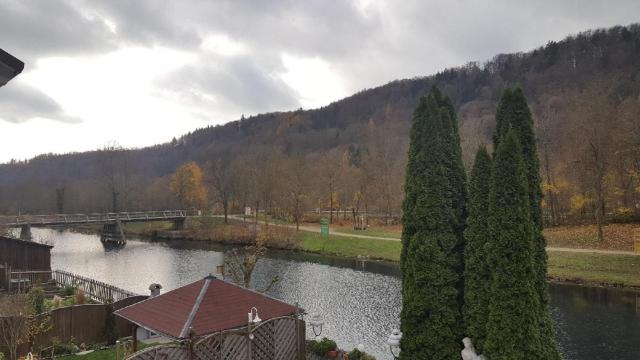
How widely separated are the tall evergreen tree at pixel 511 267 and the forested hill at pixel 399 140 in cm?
2720

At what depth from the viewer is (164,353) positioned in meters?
9.58

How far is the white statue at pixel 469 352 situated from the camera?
10703mm

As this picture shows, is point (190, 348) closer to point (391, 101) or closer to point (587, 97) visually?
point (587, 97)

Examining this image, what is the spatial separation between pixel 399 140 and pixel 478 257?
66.7m

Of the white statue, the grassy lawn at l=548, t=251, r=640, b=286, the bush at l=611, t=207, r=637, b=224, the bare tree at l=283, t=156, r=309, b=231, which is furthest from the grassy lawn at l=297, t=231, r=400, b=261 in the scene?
the white statue

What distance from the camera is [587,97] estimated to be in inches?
1649

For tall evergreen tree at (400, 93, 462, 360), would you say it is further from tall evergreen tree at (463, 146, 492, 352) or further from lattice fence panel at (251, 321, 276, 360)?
lattice fence panel at (251, 321, 276, 360)

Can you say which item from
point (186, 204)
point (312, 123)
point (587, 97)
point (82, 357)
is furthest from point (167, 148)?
point (82, 357)

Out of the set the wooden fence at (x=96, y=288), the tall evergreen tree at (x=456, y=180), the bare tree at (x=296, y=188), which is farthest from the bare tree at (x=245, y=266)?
the bare tree at (x=296, y=188)

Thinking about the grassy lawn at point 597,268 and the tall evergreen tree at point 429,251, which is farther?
the grassy lawn at point 597,268

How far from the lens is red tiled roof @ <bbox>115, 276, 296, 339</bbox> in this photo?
10.5m

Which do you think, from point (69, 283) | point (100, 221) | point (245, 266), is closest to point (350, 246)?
point (245, 266)

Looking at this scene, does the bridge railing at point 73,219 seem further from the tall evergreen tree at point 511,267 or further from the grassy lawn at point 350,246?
the tall evergreen tree at point 511,267

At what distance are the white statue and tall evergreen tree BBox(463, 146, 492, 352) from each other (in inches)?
5.8
